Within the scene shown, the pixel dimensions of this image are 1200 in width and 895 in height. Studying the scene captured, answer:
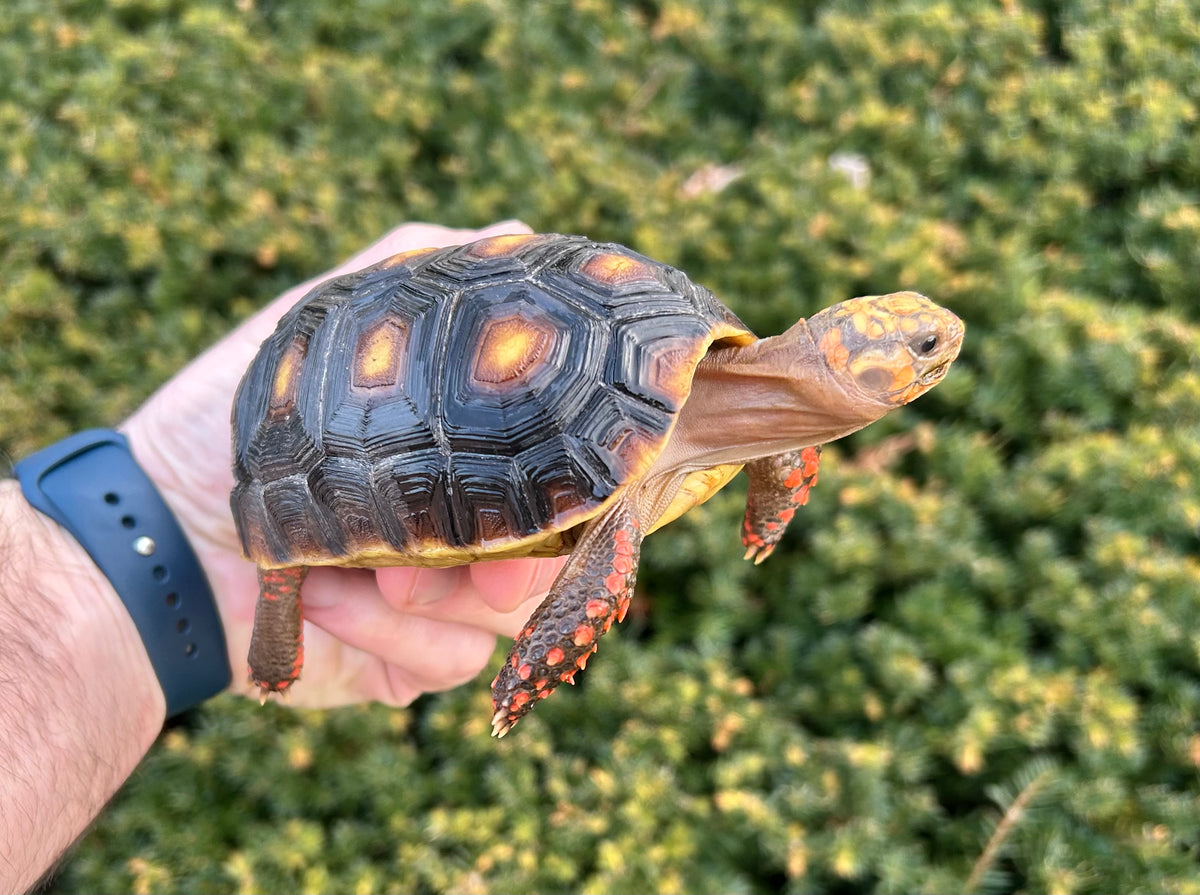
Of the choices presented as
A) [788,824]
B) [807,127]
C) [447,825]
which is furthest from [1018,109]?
[447,825]

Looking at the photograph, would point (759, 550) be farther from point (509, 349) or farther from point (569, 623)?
point (509, 349)

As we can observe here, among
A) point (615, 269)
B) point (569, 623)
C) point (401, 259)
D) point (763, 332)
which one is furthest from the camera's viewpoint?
point (763, 332)

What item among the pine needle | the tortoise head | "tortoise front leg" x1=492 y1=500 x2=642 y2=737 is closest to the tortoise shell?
"tortoise front leg" x1=492 y1=500 x2=642 y2=737

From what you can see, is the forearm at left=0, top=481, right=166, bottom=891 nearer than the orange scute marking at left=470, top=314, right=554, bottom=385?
No

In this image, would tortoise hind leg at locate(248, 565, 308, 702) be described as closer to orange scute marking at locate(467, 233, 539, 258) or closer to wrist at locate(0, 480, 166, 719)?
wrist at locate(0, 480, 166, 719)

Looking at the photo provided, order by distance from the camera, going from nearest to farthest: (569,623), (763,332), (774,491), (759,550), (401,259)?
(569,623), (401,259), (774,491), (759,550), (763,332)

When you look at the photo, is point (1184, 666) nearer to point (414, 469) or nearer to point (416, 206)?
point (414, 469)

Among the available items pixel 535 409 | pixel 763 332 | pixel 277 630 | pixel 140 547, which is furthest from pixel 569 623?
pixel 763 332

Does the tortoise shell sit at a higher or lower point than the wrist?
higher
